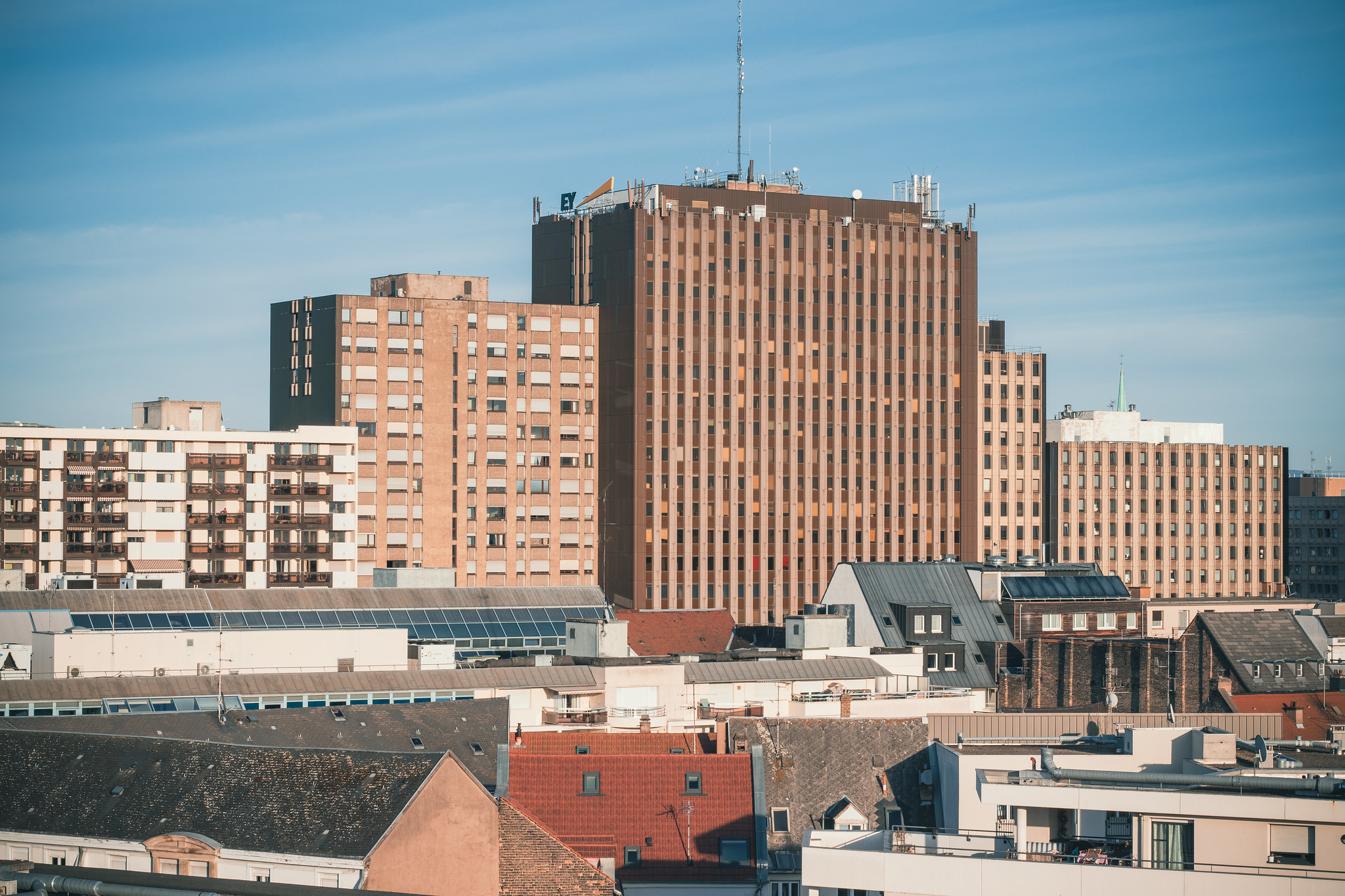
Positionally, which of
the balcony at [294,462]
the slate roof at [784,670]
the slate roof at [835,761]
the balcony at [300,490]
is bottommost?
the slate roof at [835,761]

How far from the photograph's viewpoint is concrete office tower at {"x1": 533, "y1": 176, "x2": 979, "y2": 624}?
18612cm

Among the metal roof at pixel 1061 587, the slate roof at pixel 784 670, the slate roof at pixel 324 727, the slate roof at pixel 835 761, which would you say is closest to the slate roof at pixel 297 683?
the slate roof at pixel 784 670

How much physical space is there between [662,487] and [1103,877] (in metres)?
140

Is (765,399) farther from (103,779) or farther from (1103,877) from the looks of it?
(1103,877)

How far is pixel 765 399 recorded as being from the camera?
192 m

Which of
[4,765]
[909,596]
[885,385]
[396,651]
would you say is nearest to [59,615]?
[396,651]

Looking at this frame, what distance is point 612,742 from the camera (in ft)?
249

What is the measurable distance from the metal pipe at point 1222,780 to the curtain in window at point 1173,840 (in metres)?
2.19

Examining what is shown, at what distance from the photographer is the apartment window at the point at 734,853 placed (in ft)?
217

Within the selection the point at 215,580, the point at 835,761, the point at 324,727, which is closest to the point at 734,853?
the point at 835,761

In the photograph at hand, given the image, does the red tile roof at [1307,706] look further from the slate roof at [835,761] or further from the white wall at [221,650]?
the white wall at [221,650]

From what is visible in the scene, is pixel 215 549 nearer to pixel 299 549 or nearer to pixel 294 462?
pixel 299 549

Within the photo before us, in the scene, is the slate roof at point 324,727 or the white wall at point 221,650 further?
the white wall at point 221,650

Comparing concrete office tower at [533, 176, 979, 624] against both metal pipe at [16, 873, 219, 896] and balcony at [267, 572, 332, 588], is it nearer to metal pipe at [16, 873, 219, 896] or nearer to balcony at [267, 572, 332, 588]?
balcony at [267, 572, 332, 588]
